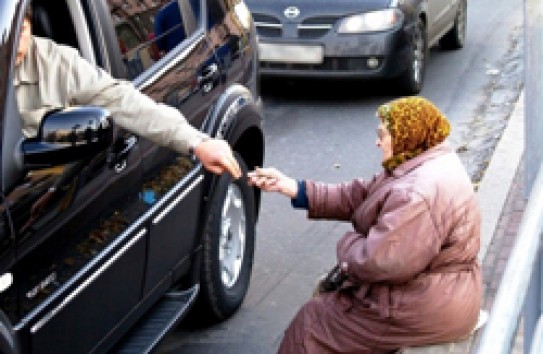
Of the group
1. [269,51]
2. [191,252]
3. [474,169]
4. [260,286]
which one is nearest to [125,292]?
[191,252]

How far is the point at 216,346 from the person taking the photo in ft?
17.1

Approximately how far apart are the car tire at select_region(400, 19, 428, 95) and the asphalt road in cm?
17

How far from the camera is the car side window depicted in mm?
4312

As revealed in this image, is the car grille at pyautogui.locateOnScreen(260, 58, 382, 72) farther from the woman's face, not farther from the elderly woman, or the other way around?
the woman's face

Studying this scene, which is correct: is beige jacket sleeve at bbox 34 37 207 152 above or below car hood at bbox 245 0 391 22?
above

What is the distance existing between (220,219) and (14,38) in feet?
5.44

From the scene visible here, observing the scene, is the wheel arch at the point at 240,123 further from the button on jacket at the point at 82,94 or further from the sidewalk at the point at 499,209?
the sidewalk at the point at 499,209

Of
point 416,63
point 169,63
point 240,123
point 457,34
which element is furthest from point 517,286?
point 457,34

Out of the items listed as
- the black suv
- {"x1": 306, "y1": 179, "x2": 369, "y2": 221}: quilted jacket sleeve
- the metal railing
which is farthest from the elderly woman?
the metal railing

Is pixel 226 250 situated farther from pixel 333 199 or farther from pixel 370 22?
pixel 370 22

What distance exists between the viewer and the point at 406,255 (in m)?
4.06

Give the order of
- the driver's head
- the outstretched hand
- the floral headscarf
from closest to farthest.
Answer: the driver's head < the outstretched hand < the floral headscarf

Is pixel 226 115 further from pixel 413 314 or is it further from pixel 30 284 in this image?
pixel 30 284

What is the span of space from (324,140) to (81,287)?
493cm
